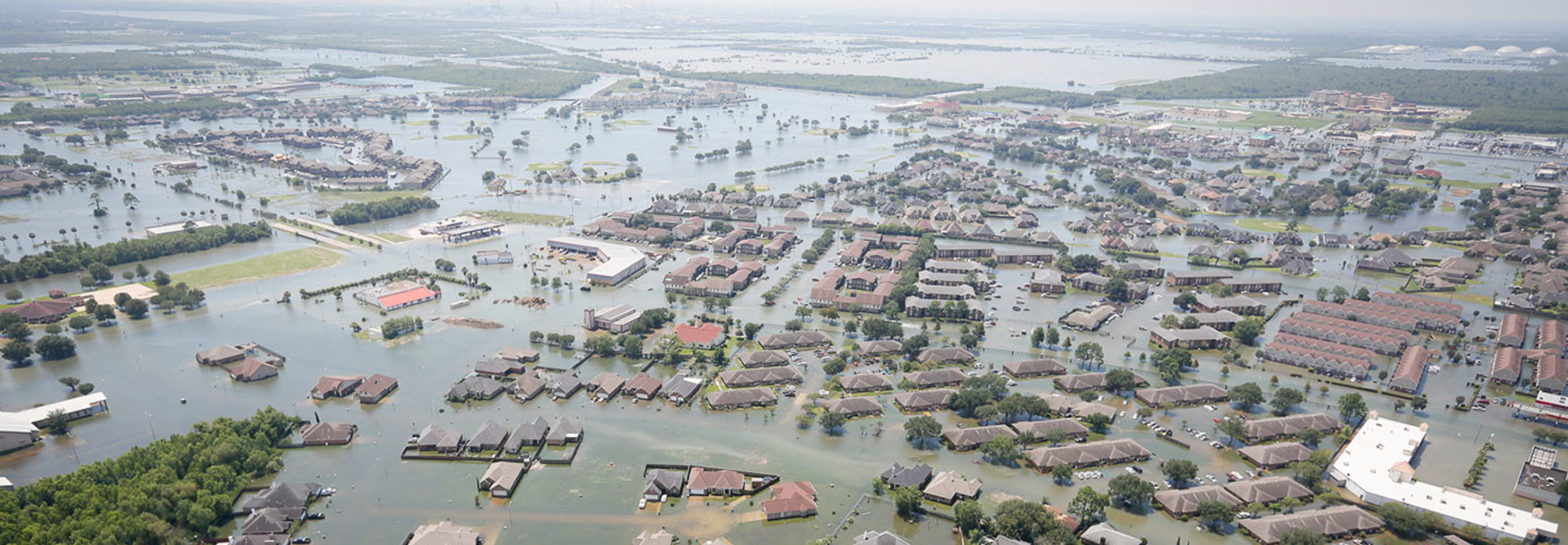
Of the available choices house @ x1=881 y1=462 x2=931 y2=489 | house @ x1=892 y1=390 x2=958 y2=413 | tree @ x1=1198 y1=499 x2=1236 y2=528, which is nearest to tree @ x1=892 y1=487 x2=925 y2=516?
house @ x1=881 y1=462 x2=931 y2=489

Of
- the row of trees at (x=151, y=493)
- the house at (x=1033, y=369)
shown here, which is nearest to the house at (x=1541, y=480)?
the house at (x=1033, y=369)

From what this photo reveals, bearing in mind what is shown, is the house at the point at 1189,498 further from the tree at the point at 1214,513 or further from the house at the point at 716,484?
the house at the point at 716,484

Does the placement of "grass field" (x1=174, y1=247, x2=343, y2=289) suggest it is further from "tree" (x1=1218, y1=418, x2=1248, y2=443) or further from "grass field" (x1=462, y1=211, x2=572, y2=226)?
"tree" (x1=1218, y1=418, x2=1248, y2=443)

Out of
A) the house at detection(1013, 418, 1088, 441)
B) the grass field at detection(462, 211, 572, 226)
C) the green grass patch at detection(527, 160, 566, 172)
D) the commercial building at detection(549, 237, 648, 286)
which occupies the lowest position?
the house at detection(1013, 418, 1088, 441)

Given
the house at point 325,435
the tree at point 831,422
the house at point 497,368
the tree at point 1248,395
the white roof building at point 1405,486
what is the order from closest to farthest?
the white roof building at point 1405,486, the house at point 325,435, the tree at point 831,422, the tree at point 1248,395, the house at point 497,368

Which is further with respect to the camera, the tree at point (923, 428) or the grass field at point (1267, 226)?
the grass field at point (1267, 226)

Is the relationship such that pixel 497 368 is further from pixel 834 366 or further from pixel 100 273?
pixel 100 273

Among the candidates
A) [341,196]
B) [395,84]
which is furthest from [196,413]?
[395,84]

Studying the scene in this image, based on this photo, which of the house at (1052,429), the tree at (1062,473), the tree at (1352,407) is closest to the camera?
the tree at (1062,473)
